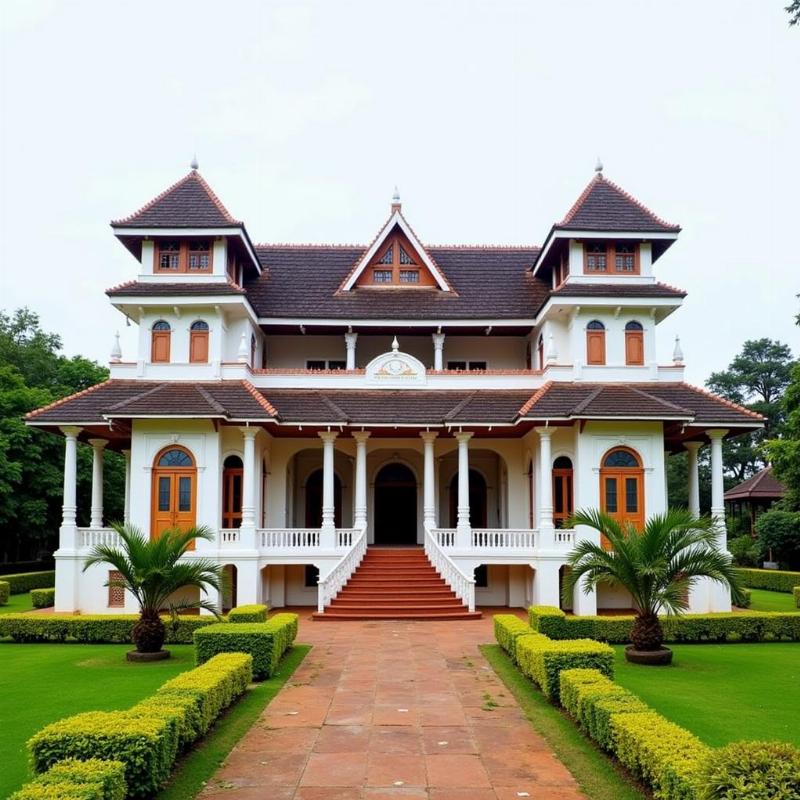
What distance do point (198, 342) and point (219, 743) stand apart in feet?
59.1

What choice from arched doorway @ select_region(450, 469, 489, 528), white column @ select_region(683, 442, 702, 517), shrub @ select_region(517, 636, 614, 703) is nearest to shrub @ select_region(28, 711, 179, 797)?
shrub @ select_region(517, 636, 614, 703)

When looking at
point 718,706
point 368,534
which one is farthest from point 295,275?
point 718,706

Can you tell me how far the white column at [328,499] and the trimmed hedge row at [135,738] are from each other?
14.7 meters

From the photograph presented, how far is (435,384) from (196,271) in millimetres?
8471

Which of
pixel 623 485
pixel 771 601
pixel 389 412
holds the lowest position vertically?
pixel 771 601

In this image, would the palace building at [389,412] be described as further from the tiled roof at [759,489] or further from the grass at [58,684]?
the tiled roof at [759,489]

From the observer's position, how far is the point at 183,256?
89.1ft

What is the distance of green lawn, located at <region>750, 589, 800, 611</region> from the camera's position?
25922 millimetres

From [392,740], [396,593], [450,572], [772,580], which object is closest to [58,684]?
[392,740]

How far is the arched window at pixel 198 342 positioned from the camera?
87.9 feet

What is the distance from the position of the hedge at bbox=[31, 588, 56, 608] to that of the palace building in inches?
69.5

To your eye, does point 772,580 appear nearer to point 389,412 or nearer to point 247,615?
point 389,412

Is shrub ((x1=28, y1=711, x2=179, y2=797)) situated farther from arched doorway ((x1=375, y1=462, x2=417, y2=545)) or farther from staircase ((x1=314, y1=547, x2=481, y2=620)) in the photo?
arched doorway ((x1=375, y1=462, x2=417, y2=545))

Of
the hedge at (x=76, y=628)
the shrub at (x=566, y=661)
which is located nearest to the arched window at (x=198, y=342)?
the hedge at (x=76, y=628)
